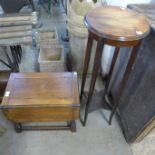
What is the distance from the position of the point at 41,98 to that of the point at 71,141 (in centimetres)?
Result: 46

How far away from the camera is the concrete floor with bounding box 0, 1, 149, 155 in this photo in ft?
4.57

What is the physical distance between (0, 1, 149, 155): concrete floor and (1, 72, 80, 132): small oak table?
4.7 inches

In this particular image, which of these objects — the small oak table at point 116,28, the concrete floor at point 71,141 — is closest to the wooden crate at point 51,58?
the concrete floor at point 71,141

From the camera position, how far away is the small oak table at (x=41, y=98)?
1.21m

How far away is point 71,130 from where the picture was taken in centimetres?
149

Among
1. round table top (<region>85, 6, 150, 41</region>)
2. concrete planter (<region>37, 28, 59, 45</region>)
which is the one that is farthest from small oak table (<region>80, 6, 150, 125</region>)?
concrete planter (<region>37, 28, 59, 45</region>)

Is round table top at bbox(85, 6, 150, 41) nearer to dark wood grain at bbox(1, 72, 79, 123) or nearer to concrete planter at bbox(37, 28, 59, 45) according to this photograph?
dark wood grain at bbox(1, 72, 79, 123)

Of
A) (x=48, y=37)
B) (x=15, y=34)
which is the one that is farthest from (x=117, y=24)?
(x=48, y=37)

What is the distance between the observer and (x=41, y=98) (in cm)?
125

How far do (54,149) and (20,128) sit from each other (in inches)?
12.7

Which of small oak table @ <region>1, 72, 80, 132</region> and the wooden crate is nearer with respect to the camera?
small oak table @ <region>1, 72, 80, 132</region>

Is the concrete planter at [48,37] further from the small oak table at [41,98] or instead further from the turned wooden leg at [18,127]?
the turned wooden leg at [18,127]

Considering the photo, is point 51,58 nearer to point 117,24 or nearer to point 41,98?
point 41,98

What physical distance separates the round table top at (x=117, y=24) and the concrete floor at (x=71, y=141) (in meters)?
0.90
